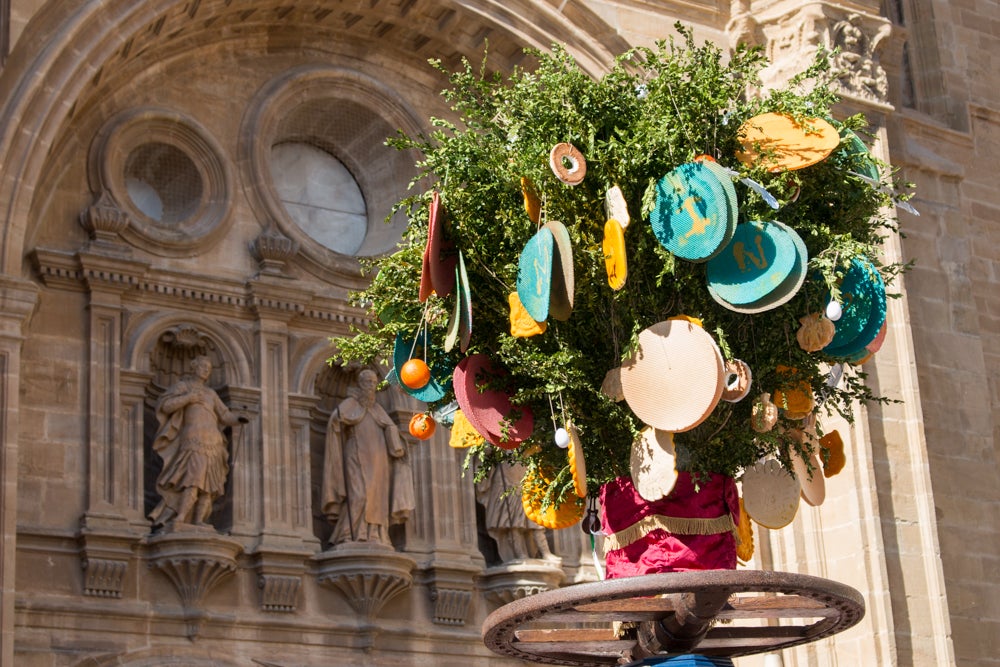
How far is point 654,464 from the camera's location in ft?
28.3

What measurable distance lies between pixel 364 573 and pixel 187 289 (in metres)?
2.47

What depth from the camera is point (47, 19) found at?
13719 millimetres

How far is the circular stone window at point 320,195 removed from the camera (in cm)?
1593

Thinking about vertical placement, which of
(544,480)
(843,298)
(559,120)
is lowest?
(544,480)

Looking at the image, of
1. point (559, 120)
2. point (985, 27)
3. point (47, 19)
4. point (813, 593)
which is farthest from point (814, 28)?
point (813, 593)

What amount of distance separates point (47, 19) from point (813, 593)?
768cm

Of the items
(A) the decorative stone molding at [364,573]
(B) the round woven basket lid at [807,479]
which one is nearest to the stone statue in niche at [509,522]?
(A) the decorative stone molding at [364,573]

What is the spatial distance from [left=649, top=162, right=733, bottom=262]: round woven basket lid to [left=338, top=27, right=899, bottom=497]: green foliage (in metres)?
0.10

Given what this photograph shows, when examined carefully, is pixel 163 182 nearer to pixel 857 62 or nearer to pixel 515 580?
pixel 515 580

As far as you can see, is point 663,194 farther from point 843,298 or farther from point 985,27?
point 985,27

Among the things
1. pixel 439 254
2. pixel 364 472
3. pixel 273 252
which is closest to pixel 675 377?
pixel 439 254

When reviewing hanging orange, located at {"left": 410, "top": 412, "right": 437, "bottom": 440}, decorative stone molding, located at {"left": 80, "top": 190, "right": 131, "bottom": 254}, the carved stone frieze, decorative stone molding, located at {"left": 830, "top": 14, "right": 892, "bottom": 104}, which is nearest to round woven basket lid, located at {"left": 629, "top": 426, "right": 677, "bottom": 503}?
hanging orange, located at {"left": 410, "top": 412, "right": 437, "bottom": 440}

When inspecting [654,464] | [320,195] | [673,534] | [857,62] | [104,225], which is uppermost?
[857,62]

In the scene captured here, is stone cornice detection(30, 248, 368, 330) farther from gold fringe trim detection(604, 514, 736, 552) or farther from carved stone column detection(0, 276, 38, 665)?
gold fringe trim detection(604, 514, 736, 552)
